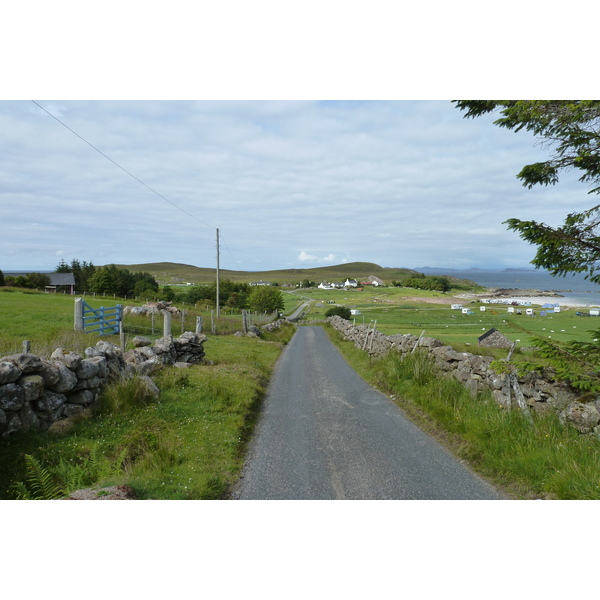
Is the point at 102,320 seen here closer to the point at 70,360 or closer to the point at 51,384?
the point at 70,360

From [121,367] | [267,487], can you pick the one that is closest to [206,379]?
[121,367]

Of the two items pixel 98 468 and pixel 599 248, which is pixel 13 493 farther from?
pixel 599 248

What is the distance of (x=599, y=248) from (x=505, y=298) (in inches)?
1045

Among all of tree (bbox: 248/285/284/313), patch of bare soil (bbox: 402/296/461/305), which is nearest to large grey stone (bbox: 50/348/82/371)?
patch of bare soil (bbox: 402/296/461/305)

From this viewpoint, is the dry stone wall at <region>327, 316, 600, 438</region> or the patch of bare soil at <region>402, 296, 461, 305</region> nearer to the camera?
the dry stone wall at <region>327, 316, 600, 438</region>

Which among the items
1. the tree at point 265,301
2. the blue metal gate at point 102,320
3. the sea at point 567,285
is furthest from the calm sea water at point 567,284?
the tree at point 265,301

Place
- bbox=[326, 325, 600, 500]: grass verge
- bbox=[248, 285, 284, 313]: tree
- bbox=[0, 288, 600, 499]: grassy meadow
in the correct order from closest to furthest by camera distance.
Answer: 1. bbox=[326, 325, 600, 500]: grass verge
2. bbox=[0, 288, 600, 499]: grassy meadow
3. bbox=[248, 285, 284, 313]: tree

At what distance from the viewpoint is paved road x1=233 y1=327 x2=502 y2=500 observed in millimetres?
5289

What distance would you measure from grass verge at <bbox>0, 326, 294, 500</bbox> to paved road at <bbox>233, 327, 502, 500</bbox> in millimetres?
488

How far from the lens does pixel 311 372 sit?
16.6 m

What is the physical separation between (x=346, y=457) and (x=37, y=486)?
4.67 metres

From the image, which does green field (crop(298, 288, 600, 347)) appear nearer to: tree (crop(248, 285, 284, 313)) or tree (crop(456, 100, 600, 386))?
tree (crop(456, 100, 600, 386))

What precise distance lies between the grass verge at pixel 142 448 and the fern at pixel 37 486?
0.01 m

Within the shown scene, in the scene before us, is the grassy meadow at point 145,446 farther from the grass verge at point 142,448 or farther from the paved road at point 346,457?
the paved road at point 346,457
